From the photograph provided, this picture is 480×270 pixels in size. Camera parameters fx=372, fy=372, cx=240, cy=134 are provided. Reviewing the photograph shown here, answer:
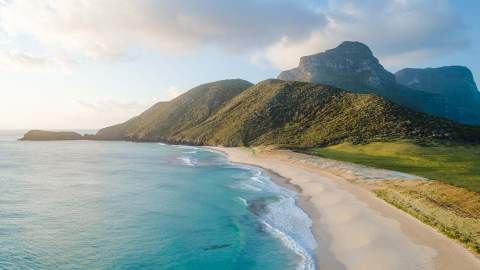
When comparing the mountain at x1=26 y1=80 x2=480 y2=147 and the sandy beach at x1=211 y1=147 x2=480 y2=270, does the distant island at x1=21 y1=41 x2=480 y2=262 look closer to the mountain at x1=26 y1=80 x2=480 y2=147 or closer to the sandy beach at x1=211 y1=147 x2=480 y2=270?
the mountain at x1=26 y1=80 x2=480 y2=147

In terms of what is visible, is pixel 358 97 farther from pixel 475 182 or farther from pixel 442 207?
pixel 442 207

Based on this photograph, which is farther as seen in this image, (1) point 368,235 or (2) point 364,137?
(2) point 364,137

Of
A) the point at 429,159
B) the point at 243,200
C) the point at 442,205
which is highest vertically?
the point at 429,159

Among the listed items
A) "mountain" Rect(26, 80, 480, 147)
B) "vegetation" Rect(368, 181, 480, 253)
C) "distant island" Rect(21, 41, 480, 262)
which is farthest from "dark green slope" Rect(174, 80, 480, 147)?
"vegetation" Rect(368, 181, 480, 253)

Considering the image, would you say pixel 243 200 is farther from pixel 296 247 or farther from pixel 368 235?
pixel 368 235

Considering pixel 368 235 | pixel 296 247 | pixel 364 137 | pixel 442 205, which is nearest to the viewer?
pixel 296 247

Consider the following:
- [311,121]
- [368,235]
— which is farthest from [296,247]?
[311,121]

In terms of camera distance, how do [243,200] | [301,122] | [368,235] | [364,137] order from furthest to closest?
[301,122], [364,137], [243,200], [368,235]
